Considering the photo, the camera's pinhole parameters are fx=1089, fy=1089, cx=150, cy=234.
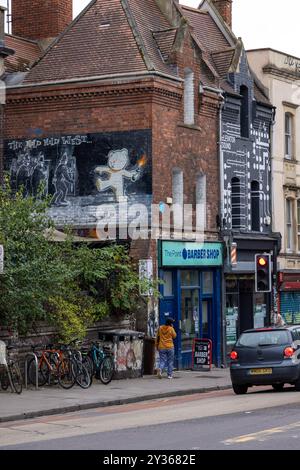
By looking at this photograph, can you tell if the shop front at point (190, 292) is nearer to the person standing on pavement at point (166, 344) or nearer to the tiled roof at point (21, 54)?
the person standing on pavement at point (166, 344)

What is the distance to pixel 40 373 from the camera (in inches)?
1022

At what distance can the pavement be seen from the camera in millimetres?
21484

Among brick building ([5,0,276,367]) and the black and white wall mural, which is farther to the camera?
the black and white wall mural

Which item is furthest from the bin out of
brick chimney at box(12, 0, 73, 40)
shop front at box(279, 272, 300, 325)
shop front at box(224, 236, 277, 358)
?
brick chimney at box(12, 0, 73, 40)

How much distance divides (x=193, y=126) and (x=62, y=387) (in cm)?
1117

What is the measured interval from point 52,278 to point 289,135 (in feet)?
56.6

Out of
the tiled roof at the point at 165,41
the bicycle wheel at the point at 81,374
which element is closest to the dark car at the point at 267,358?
the bicycle wheel at the point at 81,374

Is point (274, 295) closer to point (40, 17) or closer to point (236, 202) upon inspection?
point (236, 202)

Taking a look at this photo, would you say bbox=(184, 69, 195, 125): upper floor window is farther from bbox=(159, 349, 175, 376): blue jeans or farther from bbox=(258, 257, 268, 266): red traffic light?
bbox=(159, 349, 175, 376): blue jeans

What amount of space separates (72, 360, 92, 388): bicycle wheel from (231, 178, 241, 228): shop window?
11.5 m

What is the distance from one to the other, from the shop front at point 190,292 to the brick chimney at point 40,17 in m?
10.0

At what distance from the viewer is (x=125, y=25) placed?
1318 inches

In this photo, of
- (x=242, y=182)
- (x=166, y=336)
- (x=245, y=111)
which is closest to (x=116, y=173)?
(x=242, y=182)
